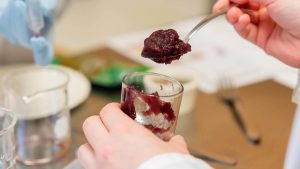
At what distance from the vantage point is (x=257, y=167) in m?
0.80

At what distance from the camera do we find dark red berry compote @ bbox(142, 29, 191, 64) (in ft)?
1.99

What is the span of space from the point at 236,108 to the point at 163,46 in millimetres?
400

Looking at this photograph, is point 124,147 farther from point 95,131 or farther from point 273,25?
point 273,25

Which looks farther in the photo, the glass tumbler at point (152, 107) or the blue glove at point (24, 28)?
the blue glove at point (24, 28)

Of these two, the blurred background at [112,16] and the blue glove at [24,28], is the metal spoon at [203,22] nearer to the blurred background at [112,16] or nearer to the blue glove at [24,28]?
the blue glove at [24,28]

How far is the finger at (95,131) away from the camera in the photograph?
0.52 meters

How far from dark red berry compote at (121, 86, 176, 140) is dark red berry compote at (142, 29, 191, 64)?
0.07 meters

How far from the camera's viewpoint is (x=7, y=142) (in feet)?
2.06

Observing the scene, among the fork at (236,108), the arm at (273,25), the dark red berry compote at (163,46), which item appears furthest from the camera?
the fork at (236,108)

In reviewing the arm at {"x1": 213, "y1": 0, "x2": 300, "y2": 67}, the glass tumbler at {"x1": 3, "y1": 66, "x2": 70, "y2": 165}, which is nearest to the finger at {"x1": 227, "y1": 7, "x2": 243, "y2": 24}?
the arm at {"x1": 213, "y1": 0, "x2": 300, "y2": 67}

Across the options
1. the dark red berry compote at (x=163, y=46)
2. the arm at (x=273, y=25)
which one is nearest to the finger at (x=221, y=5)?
the arm at (x=273, y=25)

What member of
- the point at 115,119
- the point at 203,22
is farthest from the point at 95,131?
the point at 203,22

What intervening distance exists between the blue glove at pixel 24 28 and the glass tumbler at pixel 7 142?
141 mm

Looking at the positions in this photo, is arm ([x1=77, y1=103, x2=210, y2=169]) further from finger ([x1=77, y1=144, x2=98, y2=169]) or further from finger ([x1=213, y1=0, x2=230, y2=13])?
finger ([x1=213, y1=0, x2=230, y2=13])
